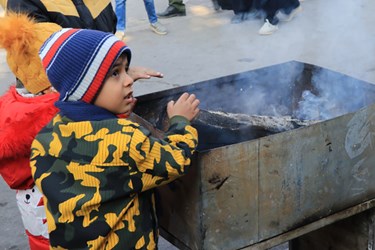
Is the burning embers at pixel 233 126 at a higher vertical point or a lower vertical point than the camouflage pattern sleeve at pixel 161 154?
lower

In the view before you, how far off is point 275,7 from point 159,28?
55.0 inches

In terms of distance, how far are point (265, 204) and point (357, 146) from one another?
0.39 m

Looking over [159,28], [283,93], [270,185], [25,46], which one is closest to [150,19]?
[159,28]

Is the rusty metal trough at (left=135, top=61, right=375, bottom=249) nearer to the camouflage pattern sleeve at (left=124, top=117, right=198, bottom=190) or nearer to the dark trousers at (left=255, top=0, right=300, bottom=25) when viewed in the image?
the camouflage pattern sleeve at (left=124, top=117, right=198, bottom=190)

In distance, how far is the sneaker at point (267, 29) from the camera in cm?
618

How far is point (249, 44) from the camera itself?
243 inches

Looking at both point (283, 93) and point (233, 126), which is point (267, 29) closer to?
point (283, 93)

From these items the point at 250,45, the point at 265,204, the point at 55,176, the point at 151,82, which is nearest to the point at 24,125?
the point at 55,176

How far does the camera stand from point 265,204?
1.83 m

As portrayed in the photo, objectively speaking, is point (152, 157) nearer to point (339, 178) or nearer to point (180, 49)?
point (339, 178)

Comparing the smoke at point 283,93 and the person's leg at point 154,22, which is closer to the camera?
the smoke at point 283,93

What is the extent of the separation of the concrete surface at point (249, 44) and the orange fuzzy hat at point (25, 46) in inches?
122

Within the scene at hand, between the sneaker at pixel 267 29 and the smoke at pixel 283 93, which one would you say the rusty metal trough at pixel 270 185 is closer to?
the smoke at pixel 283 93

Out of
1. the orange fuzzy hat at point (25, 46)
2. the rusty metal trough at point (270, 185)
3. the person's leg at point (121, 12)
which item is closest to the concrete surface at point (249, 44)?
the person's leg at point (121, 12)
